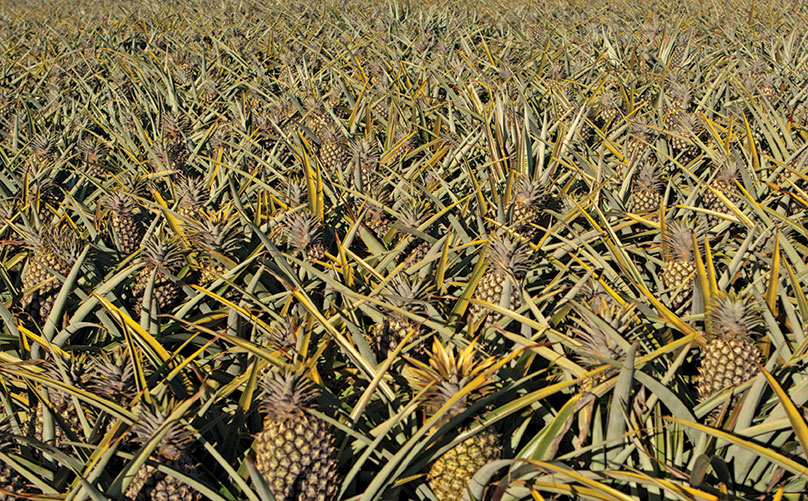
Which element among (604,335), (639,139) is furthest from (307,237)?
(639,139)

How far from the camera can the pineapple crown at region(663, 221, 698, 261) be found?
1700 millimetres

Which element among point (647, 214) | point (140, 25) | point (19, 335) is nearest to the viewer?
point (19, 335)

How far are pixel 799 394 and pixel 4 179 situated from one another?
122 inches

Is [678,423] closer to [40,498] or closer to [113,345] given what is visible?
[40,498]

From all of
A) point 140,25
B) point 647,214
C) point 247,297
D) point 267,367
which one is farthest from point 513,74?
point 140,25

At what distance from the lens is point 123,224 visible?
2.24 metres

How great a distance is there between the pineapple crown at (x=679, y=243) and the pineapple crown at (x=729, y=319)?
0.28m

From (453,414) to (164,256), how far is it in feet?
3.56

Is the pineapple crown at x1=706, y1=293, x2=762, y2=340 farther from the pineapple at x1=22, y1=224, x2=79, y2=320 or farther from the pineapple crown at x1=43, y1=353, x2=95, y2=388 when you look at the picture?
the pineapple at x1=22, y1=224, x2=79, y2=320

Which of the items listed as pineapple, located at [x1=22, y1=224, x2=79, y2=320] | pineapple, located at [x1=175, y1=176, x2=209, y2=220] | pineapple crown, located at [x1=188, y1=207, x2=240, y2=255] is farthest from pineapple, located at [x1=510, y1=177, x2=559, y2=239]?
pineapple, located at [x1=22, y1=224, x2=79, y2=320]

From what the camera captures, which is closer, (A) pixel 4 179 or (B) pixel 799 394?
(B) pixel 799 394

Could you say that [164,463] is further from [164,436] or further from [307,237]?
[307,237]

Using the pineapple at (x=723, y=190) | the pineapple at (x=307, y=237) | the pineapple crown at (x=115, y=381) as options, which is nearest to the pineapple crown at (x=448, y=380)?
the pineapple crown at (x=115, y=381)

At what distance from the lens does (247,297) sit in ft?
5.92
